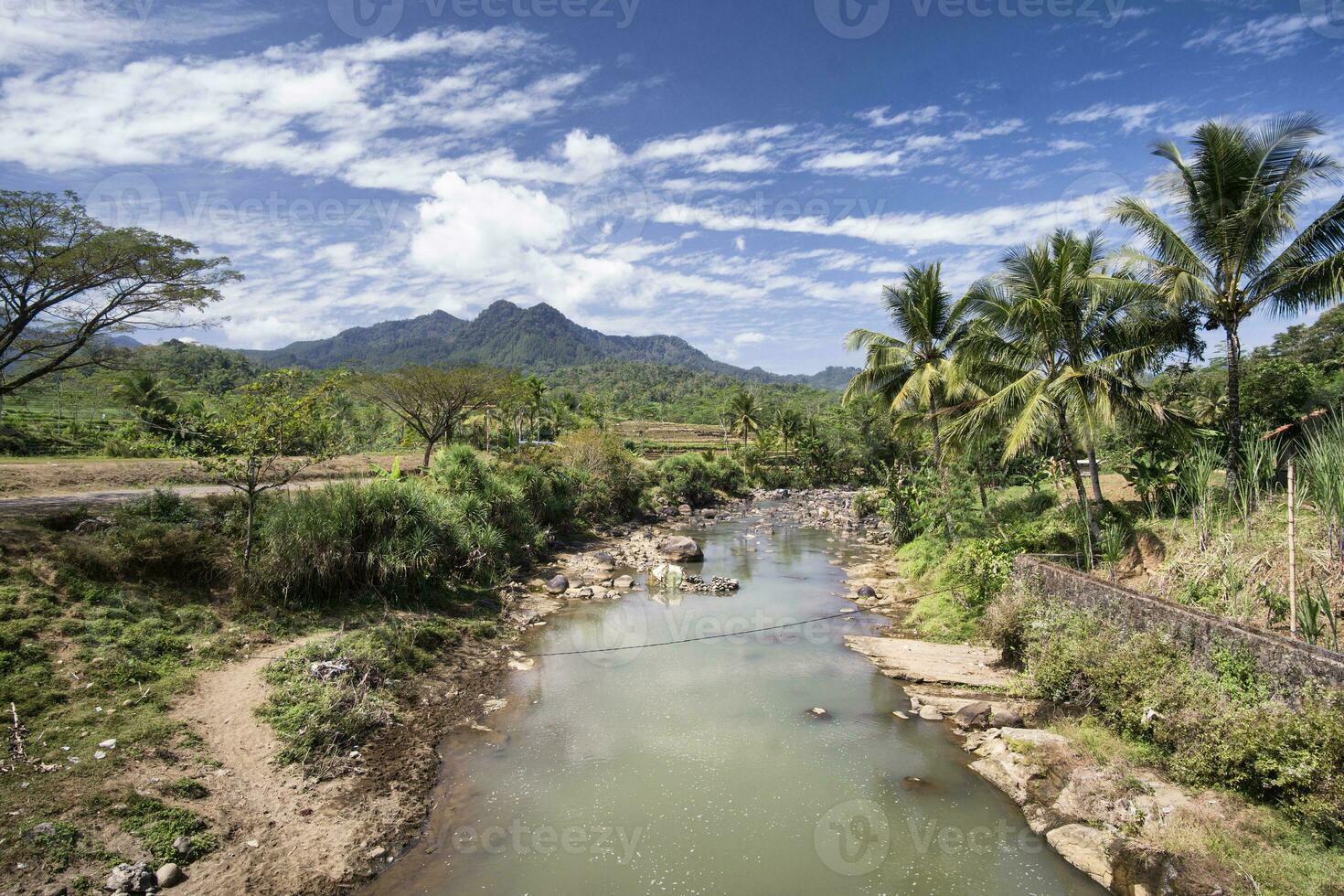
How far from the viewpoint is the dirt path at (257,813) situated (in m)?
7.16

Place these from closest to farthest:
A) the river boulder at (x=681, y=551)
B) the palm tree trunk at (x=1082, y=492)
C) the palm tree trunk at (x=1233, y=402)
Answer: the palm tree trunk at (x=1233, y=402)
the palm tree trunk at (x=1082, y=492)
the river boulder at (x=681, y=551)

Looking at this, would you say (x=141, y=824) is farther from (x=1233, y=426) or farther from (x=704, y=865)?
(x=1233, y=426)

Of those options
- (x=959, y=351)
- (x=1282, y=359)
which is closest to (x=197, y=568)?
(x=959, y=351)

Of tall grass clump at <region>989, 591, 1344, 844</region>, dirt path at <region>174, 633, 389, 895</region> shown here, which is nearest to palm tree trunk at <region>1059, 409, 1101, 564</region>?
tall grass clump at <region>989, 591, 1344, 844</region>

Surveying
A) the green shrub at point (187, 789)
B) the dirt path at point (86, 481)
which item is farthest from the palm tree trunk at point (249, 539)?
the green shrub at point (187, 789)

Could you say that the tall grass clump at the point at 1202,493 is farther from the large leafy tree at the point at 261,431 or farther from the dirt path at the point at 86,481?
the dirt path at the point at 86,481

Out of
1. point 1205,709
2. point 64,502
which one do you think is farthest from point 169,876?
point 64,502

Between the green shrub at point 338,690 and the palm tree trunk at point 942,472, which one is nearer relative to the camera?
the green shrub at point 338,690

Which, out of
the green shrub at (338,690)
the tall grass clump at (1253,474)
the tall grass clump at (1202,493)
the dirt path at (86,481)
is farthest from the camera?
the dirt path at (86,481)

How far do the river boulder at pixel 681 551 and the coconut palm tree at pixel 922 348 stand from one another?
9701 mm

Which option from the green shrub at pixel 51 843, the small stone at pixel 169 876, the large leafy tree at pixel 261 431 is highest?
the large leafy tree at pixel 261 431

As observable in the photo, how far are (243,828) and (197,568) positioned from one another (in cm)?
714

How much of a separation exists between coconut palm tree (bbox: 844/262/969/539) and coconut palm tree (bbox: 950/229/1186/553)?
2.57m

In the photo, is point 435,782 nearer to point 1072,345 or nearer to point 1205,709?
point 1205,709
